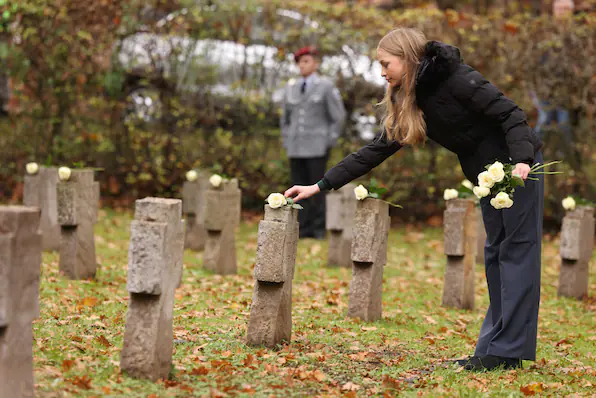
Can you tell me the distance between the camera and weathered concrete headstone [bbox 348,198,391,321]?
6316mm

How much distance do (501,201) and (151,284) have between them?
1958mm

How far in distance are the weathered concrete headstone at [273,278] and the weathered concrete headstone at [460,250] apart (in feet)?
7.79

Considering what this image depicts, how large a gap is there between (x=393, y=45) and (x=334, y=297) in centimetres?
300

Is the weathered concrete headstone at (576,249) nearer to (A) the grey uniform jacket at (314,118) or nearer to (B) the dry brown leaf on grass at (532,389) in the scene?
(A) the grey uniform jacket at (314,118)

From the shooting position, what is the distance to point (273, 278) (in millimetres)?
5156

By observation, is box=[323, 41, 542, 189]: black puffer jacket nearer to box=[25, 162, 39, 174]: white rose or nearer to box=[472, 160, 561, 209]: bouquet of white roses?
box=[472, 160, 561, 209]: bouquet of white roses

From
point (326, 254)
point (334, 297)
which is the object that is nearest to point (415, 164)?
point (326, 254)

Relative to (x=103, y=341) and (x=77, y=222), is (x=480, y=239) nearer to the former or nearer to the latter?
(x=77, y=222)

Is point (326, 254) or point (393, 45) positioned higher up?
point (393, 45)

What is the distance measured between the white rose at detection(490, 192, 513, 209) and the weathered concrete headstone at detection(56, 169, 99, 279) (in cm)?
372

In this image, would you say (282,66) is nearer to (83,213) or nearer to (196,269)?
(196,269)

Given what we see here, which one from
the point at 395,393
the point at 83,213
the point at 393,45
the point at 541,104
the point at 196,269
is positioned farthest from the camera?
the point at 541,104

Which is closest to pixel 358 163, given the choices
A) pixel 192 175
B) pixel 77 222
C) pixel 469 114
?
pixel 469 114

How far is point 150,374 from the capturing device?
4254mm
